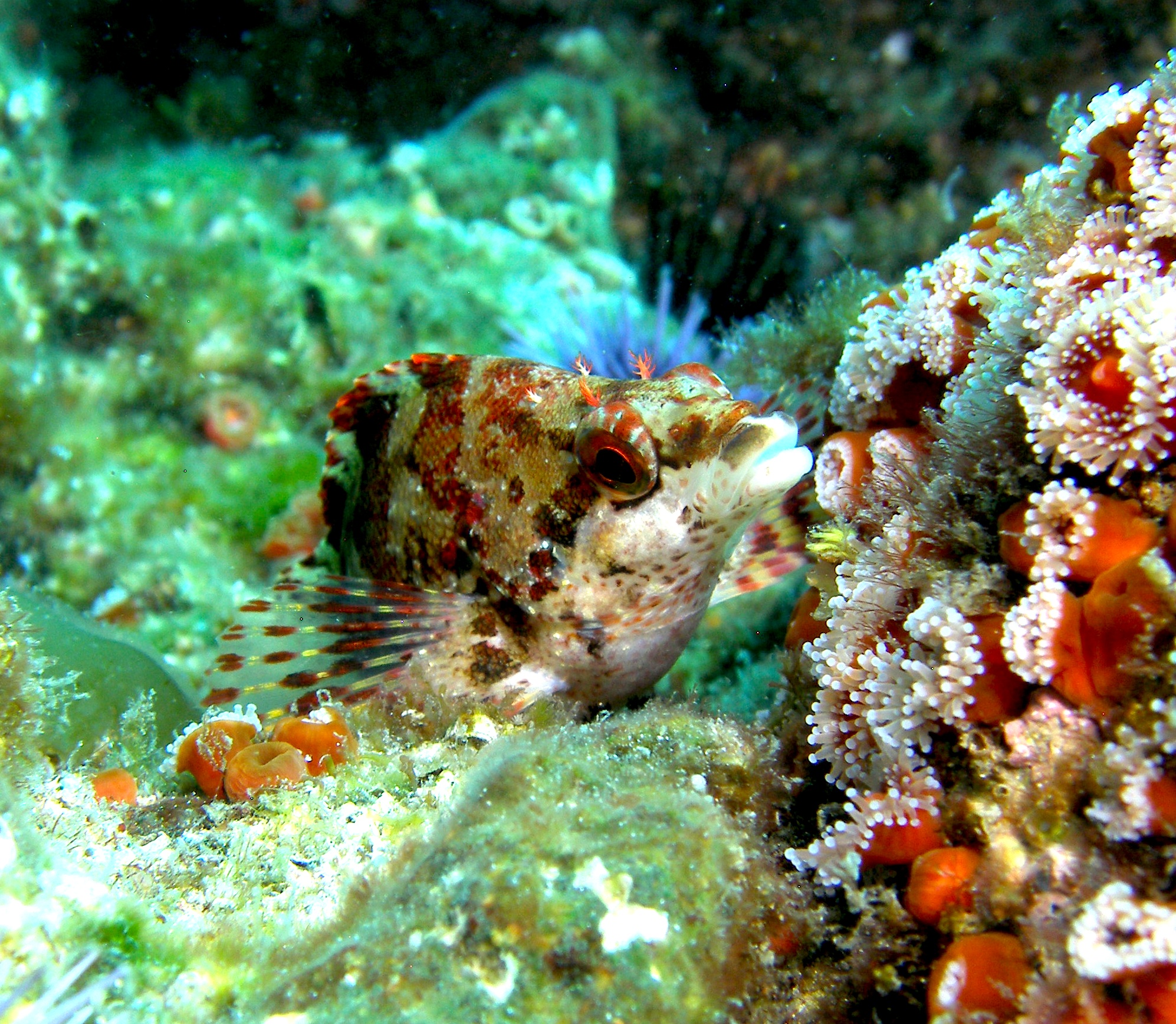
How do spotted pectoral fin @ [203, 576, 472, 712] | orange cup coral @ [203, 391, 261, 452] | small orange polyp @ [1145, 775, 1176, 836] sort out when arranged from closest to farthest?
small orange polyp @ [1145, 775, 1176, 836], spotted pectoral fin @ [203, 576, 472, 712], orange cup coral @ [203, 391, 261, 452]

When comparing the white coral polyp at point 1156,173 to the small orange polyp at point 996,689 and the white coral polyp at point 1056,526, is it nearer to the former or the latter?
the white coral polyp at point 1056,526

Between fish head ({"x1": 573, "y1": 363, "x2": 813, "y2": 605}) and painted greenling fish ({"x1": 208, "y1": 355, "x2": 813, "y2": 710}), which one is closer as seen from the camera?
fish head ({"x1": 573, "y1": 363, "x2": 813, "y2": 605})

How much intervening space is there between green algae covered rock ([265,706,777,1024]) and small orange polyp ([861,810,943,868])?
0.31 m

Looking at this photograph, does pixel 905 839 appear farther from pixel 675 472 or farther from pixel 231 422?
pixel 231 422

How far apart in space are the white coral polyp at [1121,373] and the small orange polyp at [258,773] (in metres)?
2.58

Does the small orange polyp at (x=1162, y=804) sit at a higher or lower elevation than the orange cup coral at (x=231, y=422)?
lower

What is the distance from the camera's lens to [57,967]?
1707 millimetres

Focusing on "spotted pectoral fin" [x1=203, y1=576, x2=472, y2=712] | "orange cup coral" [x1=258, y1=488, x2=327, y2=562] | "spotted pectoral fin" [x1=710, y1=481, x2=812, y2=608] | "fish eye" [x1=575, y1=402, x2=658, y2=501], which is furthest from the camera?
"orange cup coral" [x1=258, y1=488, x2=327, y2=562]

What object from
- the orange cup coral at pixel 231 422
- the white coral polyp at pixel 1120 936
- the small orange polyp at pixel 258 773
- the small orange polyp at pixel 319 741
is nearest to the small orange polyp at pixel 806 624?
the white coral polyp at pixel 1120 936

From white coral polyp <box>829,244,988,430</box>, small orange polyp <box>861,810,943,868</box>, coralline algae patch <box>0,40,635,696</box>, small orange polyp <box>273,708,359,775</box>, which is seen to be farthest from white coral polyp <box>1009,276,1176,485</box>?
coralline algae patch <box>0,40,635,696</box>

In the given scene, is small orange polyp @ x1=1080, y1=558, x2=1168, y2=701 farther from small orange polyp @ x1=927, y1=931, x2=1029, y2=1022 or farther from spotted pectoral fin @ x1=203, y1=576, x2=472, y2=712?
spotted pectoral fin @ x1=203, y1=576, x2=472, y2=712

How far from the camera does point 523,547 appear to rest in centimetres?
318

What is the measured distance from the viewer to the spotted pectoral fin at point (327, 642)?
319 centimetres

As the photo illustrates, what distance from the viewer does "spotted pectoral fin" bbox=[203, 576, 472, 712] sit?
3191mm
